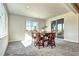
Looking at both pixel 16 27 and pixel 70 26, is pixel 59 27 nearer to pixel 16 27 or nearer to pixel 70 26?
pixel 70 26

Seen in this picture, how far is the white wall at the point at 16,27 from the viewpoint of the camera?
7719 mm

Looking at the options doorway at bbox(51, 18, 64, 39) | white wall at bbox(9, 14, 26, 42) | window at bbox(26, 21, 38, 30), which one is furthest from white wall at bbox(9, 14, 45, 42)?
doorway at bbox(51, 18, 64, 39)

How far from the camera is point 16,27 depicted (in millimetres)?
8031

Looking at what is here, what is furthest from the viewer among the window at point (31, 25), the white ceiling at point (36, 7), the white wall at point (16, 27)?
the window at point (31, 25)

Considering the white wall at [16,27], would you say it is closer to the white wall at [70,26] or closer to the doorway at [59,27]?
the doorway at [59,27]

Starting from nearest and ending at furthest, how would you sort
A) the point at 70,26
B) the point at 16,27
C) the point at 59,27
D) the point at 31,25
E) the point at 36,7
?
1. the point at 36,7
2. the point at 70,26
3. the point at 16,27
4. the point at 59,27
5. the point at 31,25

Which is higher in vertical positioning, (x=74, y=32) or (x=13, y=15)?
(x=13, y=15)

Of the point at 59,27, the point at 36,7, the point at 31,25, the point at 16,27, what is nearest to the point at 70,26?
the point at 59,27

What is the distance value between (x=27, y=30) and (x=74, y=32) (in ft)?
13.2

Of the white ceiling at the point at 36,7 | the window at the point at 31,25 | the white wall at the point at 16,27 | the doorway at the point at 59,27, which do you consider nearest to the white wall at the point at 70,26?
the doorway at the point at 59,27

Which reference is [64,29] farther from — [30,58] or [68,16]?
[30,58]

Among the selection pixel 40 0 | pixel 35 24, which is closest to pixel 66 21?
pixel 35 24

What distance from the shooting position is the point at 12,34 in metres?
7.78

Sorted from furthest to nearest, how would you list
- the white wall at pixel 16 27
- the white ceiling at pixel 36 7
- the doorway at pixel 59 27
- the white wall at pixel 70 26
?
the doorway at pixel 59 27
the white wall at pixel 16 27
the white wall at pixel 70 26
the white ceiling at pixel 36 7
